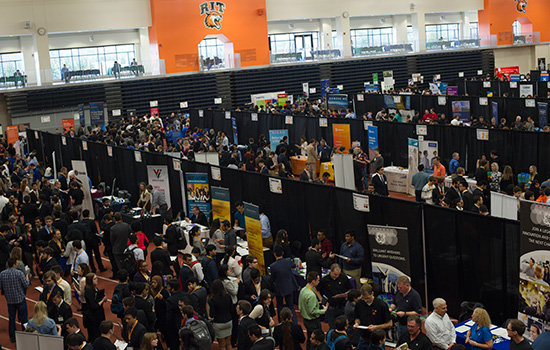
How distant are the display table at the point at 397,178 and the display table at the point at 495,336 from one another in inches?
422

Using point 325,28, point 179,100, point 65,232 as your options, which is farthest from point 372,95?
point 65,232

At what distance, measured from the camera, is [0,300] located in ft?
44.1

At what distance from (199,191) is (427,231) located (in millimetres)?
6666

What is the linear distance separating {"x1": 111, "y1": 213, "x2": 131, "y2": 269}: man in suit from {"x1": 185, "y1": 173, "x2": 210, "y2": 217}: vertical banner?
2985 mm

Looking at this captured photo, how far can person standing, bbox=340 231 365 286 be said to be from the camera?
10.8 meters

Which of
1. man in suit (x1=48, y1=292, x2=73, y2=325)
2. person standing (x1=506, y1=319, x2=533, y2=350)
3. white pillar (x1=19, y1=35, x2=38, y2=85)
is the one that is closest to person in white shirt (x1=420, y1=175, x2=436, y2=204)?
person standing (x1=506, y1=319, x2=533, y2=350)

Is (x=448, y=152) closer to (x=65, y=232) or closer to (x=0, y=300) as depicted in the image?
(x=65, y=232)

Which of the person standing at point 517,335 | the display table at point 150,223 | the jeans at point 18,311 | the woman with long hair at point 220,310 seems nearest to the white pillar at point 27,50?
the display table at point 150,223

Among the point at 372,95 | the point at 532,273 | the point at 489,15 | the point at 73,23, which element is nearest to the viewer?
the point at 532,273

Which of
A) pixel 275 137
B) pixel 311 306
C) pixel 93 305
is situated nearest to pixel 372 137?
pixel 275 137

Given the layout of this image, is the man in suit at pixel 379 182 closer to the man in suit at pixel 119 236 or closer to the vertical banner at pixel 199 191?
the vertical banner at pixel 199 191

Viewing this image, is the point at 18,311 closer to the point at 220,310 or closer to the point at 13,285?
the point at 13,285

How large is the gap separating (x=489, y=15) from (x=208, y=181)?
40.9m

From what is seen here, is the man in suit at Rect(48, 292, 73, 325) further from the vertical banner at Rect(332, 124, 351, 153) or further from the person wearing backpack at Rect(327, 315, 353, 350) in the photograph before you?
the vertical banner at Rect(332, 124, 351, 153)
